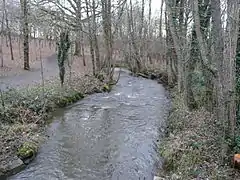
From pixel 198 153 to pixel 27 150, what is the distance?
4.73 m

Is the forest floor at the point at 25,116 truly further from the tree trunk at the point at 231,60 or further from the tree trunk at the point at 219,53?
the tree trunk at the point at 231,60

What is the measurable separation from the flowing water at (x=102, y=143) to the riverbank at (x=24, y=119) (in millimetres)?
335

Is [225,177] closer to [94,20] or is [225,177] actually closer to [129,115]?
[129,115]

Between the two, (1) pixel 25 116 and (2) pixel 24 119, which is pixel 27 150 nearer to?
(2) pixel 24 119

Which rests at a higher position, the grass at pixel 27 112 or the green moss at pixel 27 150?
the grass at pixel 27 112

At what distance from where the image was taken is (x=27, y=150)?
333 inches

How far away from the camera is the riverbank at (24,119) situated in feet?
26.6

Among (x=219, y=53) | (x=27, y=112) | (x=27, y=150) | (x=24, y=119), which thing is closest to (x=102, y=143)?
(x=27, y=150)

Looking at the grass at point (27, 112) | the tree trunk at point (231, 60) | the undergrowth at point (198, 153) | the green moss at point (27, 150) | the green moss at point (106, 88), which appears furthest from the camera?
the green moss at point (106, 88)

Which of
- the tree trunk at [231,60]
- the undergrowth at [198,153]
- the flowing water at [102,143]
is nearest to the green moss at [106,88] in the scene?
the flowing water at [102,143]

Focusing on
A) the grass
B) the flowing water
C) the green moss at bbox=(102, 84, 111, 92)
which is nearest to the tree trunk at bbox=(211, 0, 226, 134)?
the flowing water

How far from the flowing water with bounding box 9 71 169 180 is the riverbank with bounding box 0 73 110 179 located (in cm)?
33

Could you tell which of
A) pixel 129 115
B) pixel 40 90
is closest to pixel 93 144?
pixel 129 115

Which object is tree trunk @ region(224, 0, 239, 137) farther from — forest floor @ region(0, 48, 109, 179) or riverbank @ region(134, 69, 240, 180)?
forest floor @ region(0, 48, 109, 179)
